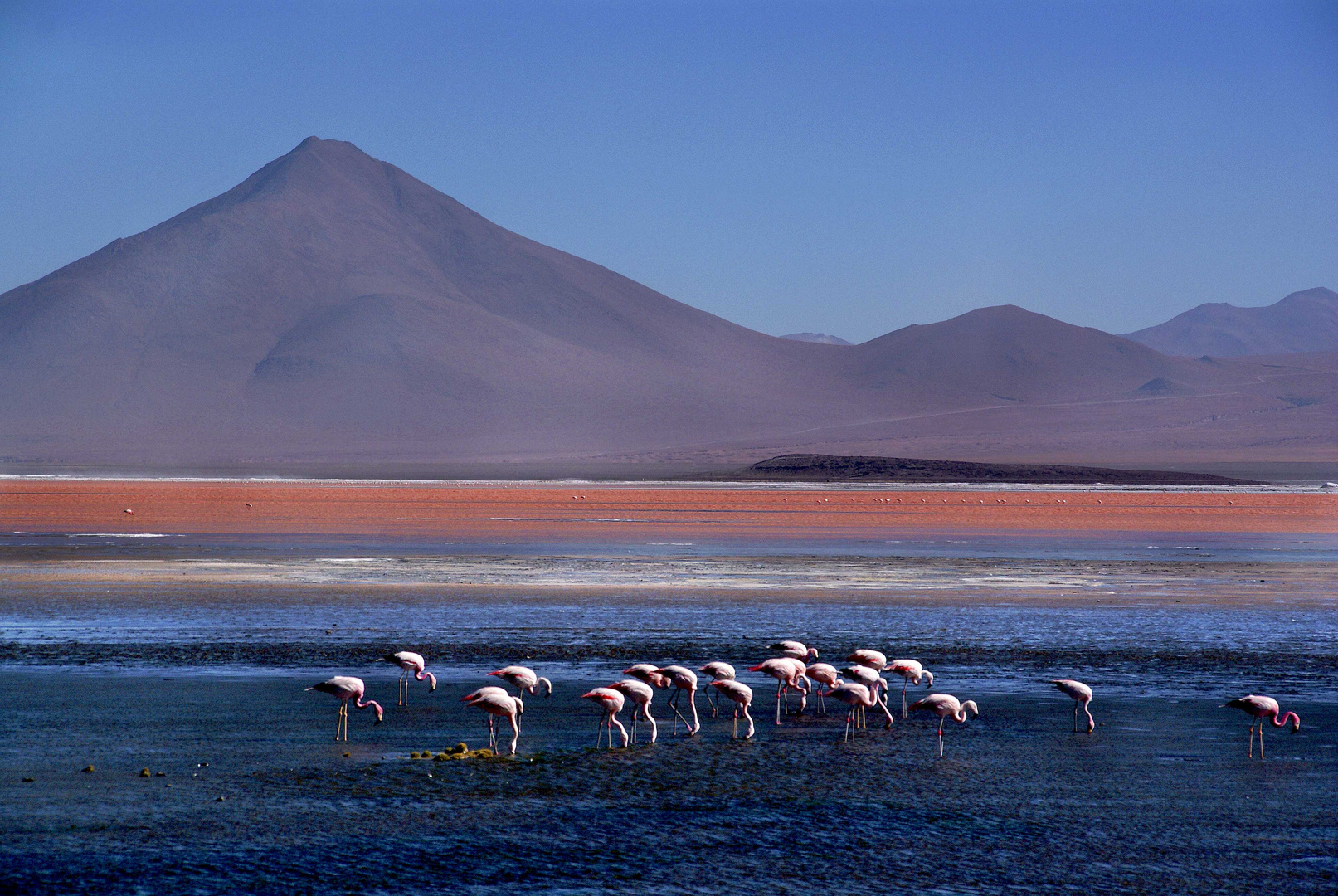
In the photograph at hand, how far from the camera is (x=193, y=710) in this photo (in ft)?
37.0

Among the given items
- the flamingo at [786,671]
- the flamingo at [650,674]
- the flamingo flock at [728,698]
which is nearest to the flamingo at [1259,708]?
the flamingo flock at [728,698]

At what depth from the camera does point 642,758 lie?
10.1 metres

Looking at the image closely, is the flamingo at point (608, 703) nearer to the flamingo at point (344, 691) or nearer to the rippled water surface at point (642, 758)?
the rippled water surface at point (642, 758)

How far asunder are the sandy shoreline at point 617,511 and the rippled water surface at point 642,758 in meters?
16.4

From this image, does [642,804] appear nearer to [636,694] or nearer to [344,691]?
[636,694]

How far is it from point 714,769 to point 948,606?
33.6ft

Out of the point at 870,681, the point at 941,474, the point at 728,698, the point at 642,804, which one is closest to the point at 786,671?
the point at 728,698

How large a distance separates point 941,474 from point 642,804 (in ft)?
297

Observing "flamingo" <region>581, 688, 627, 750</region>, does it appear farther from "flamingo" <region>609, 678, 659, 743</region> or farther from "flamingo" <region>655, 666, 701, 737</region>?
"flamingo" <region>655, 666, 701, 737</region>


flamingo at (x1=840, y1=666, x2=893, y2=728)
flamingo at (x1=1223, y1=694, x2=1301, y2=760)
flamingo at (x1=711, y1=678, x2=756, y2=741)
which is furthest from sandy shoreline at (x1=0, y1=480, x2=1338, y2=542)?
flamingo at (x1=1223, y1=694, x2=1301, y2=760)

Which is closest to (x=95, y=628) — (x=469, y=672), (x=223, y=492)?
(x=469, y=672)

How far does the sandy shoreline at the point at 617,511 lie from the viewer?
121ft

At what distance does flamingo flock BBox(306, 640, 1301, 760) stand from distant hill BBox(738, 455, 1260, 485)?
77006 millimetres

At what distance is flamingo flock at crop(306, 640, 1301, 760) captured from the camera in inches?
408
